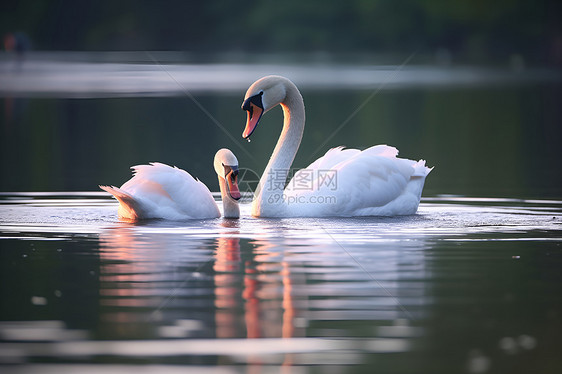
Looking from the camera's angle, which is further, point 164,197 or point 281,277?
point 164,197

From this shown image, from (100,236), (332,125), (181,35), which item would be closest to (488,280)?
(100,236)

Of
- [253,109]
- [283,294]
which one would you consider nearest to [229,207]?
[253,109]

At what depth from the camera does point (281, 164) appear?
12.3 m

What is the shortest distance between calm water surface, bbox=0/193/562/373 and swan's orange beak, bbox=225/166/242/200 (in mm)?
346

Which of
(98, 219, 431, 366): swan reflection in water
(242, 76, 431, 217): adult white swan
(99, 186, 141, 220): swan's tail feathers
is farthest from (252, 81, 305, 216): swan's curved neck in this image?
(99, 186, 141, 220): swan's tail feathers

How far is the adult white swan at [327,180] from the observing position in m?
11.6

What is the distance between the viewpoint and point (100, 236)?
10.2 meters

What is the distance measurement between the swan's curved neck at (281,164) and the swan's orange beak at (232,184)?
0.33m

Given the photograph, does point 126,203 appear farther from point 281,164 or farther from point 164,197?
point 281,164

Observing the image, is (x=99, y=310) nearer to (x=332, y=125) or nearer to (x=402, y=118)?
(x=332, y=125)

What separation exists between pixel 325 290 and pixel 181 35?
8326cm

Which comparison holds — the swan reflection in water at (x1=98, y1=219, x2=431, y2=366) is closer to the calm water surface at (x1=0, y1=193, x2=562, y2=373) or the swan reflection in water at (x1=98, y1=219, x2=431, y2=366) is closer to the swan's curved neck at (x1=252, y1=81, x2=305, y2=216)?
the calm water surface at (x1=0, y1=193, x2=562, y2=373)

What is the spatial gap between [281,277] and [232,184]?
11.3ft

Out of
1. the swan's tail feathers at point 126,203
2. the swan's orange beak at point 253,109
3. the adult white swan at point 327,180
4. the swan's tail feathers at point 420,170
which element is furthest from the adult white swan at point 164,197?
the swan's tail feathers at point 420,170
